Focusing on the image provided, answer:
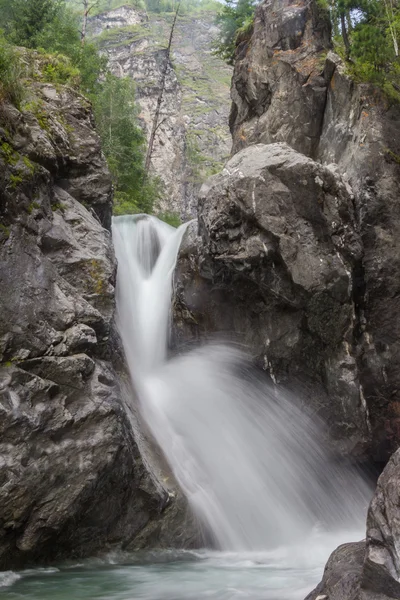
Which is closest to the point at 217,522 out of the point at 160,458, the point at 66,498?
the point at 160,458

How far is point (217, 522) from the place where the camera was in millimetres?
8562

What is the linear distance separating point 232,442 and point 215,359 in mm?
2392

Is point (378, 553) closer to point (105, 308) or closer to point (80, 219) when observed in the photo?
point (105, 308)

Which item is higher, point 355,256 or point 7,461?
point 355,256

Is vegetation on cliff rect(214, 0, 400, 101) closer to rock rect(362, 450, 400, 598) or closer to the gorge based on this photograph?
the gorge

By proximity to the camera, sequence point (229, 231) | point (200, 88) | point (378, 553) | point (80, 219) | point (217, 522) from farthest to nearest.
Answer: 1. point (200, 88)
2. point (229, 231)
3. point (80, 219)
4. point (217, 522)
5. point (378, 553)

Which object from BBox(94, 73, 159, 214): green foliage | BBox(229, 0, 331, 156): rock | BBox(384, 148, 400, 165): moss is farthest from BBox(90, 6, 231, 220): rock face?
BBox(384, 148, 400, 165): moss

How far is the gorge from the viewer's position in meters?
6.70

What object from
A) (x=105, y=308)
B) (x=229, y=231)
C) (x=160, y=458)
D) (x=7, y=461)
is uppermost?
(x=229, y=231)

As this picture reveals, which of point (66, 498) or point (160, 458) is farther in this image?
point (160, 458)

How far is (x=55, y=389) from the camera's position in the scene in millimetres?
7184

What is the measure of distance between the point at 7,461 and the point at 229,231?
682 centimetres

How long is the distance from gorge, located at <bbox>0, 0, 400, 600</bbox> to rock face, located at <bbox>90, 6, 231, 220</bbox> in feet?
92.6

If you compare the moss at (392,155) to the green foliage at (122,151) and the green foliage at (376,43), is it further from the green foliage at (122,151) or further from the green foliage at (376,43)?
the green foliage at (122,151)
